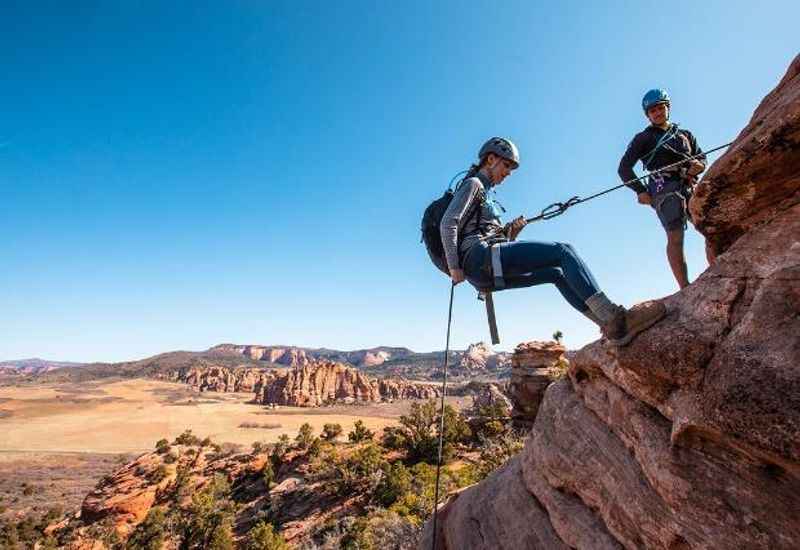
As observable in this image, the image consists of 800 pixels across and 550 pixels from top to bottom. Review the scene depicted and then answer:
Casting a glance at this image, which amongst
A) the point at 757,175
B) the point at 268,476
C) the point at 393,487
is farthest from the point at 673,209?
the point at 268,476

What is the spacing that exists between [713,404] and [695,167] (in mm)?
3554

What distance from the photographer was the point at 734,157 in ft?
13.7

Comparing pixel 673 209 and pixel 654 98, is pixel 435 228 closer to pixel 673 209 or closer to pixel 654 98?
pixel 673 209

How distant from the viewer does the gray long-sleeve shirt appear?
4668 mm

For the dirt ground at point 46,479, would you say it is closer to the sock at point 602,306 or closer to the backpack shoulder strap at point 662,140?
the sock at point 602,306

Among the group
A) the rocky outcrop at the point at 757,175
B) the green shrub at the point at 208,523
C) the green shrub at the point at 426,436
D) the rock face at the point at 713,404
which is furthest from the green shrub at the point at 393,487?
the rocky outcrop at the point at 757,175

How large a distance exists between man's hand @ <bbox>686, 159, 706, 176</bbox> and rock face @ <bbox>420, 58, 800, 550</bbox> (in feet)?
3.18

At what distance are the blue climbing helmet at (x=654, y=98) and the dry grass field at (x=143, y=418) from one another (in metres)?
56.9

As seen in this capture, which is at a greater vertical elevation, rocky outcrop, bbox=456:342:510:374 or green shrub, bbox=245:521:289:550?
rocky outcrop, bbox=456:342:510:374

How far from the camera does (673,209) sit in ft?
18.6

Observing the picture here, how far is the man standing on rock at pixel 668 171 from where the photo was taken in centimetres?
566

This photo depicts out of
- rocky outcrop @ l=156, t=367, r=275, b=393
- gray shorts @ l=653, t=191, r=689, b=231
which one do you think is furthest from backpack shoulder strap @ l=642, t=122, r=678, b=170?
rocky outcrop @ l=156, t=367, r=275, b=393

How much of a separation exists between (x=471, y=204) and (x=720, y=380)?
272 centimetres

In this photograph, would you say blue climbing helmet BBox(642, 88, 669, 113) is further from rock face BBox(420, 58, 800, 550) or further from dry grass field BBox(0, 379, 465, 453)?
dry grass field BBox(0, 379, 465, 453)
